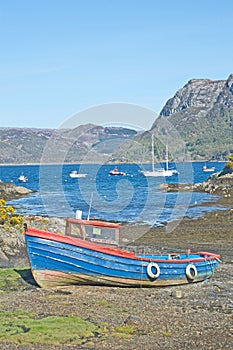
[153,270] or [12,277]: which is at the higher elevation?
[153,270]

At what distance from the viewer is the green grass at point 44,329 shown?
609 inches

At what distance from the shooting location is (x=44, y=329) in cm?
1622

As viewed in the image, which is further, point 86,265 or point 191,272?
point 191,272

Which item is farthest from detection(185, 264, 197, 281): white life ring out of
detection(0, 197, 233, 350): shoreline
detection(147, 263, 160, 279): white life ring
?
Answer: detection(147, 263, 160, 279): white life ring

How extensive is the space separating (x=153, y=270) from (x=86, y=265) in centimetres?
289

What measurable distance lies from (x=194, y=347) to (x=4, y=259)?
1529cm

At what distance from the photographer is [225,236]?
124ft

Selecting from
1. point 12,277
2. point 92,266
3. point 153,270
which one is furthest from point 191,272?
point 12,277

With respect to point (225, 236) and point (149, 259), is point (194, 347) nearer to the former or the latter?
point (149, 259)

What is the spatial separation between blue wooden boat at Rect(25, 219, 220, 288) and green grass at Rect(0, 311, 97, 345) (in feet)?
13.6

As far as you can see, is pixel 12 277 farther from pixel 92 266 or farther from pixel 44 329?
pixel 44 329

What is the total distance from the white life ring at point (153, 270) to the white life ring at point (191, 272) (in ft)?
4.95

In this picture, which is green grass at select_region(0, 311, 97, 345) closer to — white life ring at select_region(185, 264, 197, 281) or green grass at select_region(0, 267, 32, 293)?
green grass at select_region(0, 267, 32, 293)

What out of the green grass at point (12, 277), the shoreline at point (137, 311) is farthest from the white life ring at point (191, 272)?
the green grass at point (12, 277)
